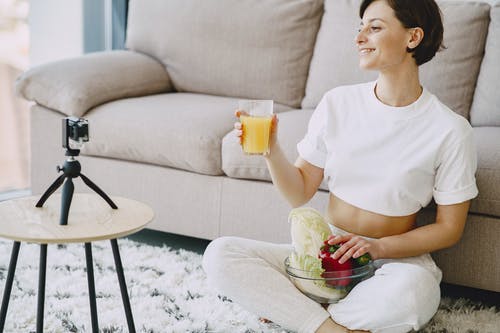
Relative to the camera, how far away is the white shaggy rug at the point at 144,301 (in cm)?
202

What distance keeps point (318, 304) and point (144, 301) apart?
566mm

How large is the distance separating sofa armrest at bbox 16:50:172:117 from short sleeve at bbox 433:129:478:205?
4.78ft

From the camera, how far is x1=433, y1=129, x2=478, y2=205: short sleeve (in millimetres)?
1936

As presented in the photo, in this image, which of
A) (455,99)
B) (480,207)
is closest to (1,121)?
(455,99)

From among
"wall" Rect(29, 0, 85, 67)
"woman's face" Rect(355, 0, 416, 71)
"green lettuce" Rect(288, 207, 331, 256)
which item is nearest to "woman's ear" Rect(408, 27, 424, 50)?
"woman's face" Rect(355, 0, 416, 71)

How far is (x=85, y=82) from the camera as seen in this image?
2.86 m

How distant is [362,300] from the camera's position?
1823 millimetres

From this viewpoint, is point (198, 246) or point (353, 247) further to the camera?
point (198, 246)

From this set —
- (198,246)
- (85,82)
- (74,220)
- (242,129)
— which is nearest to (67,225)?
(74,220)

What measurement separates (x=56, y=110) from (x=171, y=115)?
50cm

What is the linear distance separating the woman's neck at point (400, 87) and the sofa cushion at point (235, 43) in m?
1.07

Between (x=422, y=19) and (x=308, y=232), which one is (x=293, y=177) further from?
(x=422, y=19)

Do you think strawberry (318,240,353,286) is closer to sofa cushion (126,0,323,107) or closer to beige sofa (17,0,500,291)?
beige sofa (17,0,500,291)

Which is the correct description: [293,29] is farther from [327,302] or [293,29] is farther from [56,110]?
[327,302]
